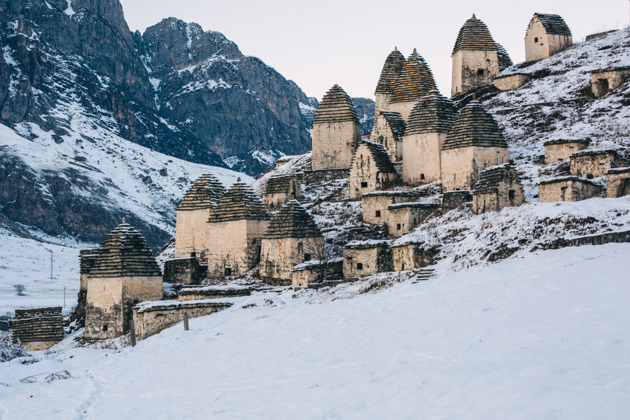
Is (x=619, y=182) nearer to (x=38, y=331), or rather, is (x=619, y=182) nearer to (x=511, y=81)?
(x=511, y=81)

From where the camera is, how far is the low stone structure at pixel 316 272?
31344 mm

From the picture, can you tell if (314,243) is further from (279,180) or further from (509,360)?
(509,360)

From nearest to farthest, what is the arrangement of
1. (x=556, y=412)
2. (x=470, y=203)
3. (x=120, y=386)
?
(x=556, y=412)
(x=120, y=386)
(x=470, y=203)

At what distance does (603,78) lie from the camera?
43.9m

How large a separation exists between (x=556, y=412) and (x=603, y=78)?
37.8 meters

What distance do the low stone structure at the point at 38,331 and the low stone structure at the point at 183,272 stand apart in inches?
219

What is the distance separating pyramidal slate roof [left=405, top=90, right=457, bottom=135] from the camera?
4050cm

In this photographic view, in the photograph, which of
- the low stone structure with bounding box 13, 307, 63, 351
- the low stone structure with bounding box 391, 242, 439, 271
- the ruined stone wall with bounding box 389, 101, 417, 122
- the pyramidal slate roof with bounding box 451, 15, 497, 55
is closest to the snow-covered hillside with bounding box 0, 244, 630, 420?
the low stone structure with bounding box 391, 242, 439, 271

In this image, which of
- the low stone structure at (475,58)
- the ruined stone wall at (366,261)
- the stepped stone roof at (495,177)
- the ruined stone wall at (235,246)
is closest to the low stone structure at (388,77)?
the low stone structure at (475,58)

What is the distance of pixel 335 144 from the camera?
46.7 meters

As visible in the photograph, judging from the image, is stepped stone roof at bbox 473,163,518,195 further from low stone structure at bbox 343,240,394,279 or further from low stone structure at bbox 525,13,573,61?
low stone structure at bbox 525,13,573,61

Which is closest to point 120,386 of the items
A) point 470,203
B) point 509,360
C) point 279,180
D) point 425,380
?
point 425,380

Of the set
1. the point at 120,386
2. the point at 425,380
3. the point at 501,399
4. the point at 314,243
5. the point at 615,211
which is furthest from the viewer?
the point at 314,243

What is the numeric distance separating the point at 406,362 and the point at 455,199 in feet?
65.3
